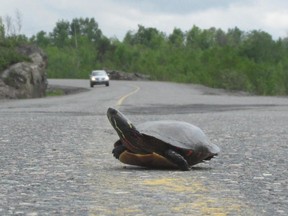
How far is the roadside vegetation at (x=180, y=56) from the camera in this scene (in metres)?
58.4

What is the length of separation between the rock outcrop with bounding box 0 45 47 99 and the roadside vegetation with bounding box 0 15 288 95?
97 cm

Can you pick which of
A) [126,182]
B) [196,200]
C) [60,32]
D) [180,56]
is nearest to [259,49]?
[180,56]

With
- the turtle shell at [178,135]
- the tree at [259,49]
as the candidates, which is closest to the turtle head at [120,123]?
the turtle shell at [178,135]

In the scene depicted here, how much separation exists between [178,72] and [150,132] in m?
83.9

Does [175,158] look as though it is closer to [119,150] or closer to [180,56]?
[119,150]

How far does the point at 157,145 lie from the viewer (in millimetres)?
6797

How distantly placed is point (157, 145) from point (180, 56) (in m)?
97.7

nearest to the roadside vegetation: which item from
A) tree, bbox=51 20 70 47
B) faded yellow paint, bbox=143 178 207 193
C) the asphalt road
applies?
tree, bbox=51 20 70 47

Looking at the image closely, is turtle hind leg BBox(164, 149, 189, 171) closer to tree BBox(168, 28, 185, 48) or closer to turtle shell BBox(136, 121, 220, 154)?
turtle shell BBox(136, 121, 220, 154)

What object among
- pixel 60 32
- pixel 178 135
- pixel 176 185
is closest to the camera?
pixel 176 185

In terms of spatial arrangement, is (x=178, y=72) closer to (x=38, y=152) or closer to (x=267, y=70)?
(x=267, y=70)

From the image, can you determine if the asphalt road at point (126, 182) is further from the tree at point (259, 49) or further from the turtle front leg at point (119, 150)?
the tree at point (259, 49)

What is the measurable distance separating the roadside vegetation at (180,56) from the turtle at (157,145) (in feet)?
111

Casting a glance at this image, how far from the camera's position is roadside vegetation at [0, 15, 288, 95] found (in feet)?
192
